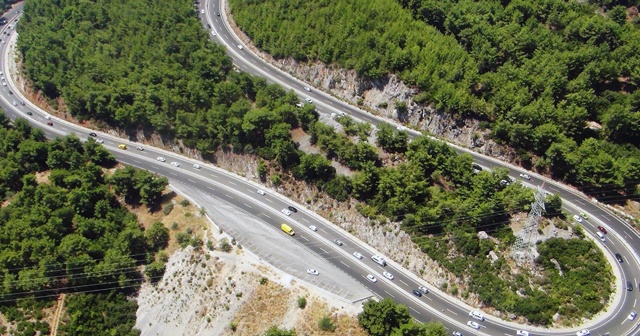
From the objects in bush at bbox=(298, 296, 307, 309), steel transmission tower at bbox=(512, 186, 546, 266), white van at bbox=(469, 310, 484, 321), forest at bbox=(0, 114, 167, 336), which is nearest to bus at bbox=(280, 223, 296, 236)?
bush at bbox=(298, 296, 307, 309)

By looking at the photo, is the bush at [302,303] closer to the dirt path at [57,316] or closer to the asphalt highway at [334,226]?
the asphalt highway at [334,226]

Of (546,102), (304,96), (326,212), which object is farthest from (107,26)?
(546,102)

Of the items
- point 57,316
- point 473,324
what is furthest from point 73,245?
point 473,324

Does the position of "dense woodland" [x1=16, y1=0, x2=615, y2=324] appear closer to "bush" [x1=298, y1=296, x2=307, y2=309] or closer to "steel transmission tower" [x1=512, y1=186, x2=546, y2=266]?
"steel transmission tower" [x1=512, y1=186, x2=546, y2=266]

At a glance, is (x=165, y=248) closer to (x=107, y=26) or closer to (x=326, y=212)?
(x=326, y=212)

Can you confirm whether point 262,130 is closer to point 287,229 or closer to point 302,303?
point 287,229

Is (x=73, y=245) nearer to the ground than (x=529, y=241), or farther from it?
nearer to the ground
